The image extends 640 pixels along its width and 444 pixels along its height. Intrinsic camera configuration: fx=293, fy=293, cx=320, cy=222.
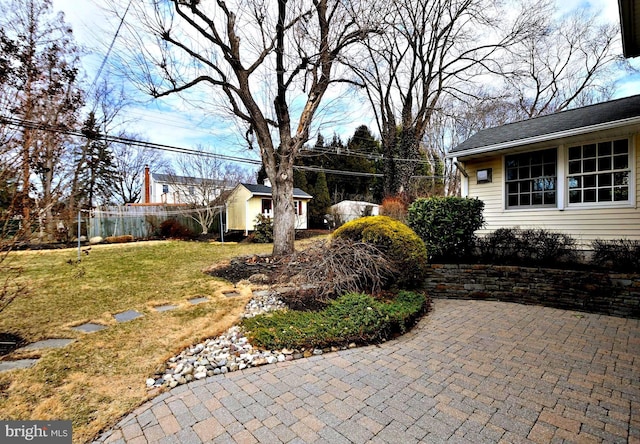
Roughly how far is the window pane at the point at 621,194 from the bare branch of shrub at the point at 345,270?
5.53 meters

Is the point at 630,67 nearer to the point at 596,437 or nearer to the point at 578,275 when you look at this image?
the point at 578,275

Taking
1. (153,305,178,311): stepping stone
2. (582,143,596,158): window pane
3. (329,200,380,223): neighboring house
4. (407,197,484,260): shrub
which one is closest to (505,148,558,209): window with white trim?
(582,143,596,158): window pane

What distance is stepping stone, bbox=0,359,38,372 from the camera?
271 cm

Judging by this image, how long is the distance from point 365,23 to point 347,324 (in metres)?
7.86

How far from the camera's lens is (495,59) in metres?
14.4

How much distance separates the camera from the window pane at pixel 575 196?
22.2ft

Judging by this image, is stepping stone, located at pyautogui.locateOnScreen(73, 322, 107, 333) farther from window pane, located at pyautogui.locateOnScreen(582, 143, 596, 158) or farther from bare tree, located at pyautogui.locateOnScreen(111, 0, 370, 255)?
window pane, located at pyautogui.locateOnScreen(582, 143, 596, 158)

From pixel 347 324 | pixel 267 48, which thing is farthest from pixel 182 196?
pixel 347 324

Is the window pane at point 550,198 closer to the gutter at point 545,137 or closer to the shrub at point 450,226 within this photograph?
the gutter at point 545,137

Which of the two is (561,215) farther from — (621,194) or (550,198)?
(621,194)

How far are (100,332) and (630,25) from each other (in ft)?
28.9

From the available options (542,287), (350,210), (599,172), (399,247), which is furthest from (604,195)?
(350,210)

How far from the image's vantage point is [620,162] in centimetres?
632

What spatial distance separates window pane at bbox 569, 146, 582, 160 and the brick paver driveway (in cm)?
491
